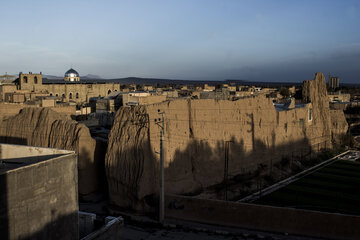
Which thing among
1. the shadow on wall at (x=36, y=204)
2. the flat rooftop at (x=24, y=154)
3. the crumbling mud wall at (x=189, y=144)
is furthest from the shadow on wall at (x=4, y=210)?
the crumbling mud wall at (x=189, y=144)

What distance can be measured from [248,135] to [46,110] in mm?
12621

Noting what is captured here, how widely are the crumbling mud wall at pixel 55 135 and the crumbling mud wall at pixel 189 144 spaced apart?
190 centimetres

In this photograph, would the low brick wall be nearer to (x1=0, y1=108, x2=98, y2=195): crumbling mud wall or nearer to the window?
(x1=0, y1=108, x2=98, y2=195): crumbling mud wall

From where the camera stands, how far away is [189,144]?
63.2 feet

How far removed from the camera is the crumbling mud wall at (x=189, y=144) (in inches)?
684

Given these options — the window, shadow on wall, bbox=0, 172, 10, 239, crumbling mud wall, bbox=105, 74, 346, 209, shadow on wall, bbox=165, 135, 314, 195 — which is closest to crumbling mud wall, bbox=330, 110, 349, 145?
the window

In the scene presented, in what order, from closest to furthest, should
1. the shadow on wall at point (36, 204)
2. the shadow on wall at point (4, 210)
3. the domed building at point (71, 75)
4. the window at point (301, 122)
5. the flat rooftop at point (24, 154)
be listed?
the shadow on wall at point (4, 210) → the shadow on wall at point (36, 204) → the flat rooftop at point (24, 154) → the window at point (301, 122) → the domed building at point (71, 75)

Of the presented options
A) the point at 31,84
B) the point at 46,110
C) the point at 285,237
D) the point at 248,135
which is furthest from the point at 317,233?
the point at 31,84

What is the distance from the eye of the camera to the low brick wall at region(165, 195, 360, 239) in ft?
51.0

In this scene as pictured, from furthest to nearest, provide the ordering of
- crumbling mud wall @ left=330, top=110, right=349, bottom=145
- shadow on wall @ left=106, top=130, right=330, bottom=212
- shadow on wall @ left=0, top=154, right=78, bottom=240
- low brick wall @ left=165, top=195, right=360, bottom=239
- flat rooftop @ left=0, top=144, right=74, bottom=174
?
crumbling mud wall @ left=330, top=110, right=349, bottom=145
shadow on wall @ left=106, top=130, right=330, bottom=212
low brick wall @ left=165, top=195, right=360, bottom=239
flat rooftop @ left=0, top=144, right=74, bottom=174
shadow on wall @ left=0, top=154, right=78, bottom=240

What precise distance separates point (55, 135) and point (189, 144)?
7622mm

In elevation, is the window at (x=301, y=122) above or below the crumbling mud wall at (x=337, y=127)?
above

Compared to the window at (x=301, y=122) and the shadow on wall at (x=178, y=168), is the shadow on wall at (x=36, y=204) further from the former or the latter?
the window at (x=301, y=122)

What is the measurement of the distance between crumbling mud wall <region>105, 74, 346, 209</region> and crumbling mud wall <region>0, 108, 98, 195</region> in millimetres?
1901
